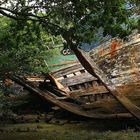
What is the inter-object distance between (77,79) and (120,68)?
6.60ft

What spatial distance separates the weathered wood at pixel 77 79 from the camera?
45.3ft

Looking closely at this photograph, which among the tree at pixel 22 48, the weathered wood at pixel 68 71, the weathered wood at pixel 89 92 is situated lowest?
the weathered wood at pixel 89 92

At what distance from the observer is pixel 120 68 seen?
12.6 metres

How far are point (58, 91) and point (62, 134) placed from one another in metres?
4.17

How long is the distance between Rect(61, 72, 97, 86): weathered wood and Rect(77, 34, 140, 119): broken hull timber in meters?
0.63

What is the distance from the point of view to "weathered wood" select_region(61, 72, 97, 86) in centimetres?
1382

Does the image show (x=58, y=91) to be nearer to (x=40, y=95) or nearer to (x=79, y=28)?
(x=40, y=95)

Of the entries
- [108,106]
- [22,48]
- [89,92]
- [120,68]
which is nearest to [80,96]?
[89,92]

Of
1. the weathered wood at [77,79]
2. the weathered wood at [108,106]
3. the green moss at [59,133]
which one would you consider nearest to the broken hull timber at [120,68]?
the weathered wood at [108,106]

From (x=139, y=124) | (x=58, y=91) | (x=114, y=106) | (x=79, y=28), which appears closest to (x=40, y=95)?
(x=58, y=91)

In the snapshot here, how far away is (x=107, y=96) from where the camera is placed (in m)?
12.3

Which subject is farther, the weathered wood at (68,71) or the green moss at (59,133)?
the weathered wood at (68,71)

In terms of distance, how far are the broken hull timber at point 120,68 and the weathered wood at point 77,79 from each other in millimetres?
625

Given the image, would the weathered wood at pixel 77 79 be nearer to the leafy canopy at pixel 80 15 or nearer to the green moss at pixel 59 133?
the green moss at pixel 59 133
